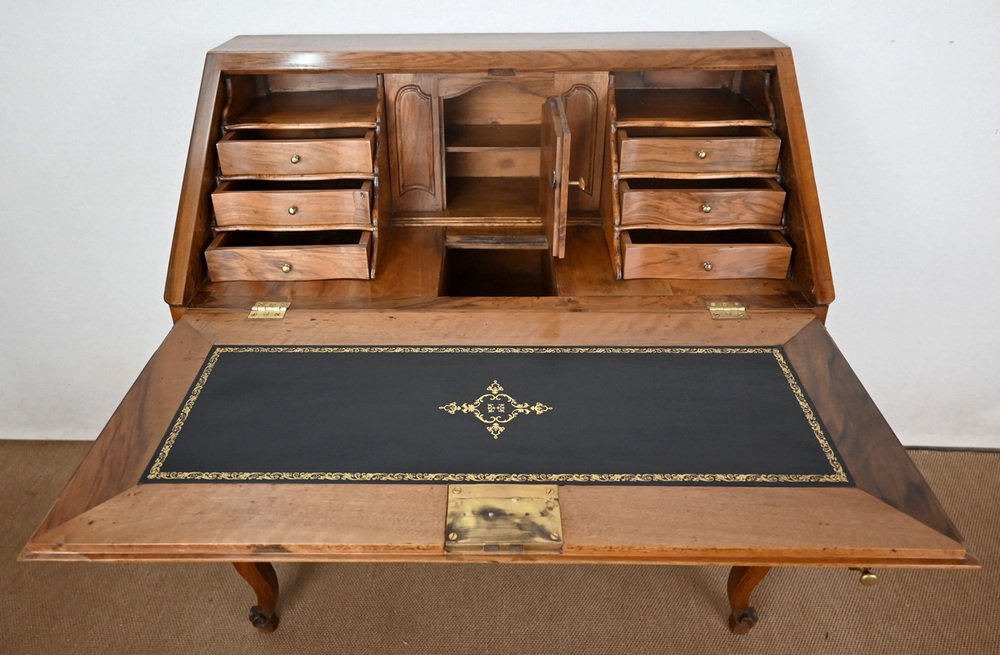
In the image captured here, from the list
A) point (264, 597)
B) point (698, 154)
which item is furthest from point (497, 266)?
point (264, 597)

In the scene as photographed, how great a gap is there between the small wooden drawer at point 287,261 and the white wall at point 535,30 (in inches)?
26.2

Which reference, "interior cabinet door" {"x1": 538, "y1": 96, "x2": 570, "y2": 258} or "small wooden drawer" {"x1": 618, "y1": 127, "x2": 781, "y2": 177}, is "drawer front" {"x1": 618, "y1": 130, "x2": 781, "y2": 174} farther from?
"interior cabinet door" {"x1": 538, "y1": 96, "x2": 570, "y2": 258}

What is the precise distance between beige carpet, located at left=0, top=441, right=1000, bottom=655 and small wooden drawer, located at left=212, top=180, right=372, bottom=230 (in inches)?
45.8

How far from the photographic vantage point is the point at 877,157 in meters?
2.13

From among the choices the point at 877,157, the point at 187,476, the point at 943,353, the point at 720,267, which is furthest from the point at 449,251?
the point at 943,353

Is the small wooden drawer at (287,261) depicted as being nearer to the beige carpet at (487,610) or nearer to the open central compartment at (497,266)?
the open central compartment at (497,266)

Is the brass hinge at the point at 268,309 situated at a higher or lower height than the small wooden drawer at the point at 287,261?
lower

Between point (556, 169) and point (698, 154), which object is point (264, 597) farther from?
point (698, 154)

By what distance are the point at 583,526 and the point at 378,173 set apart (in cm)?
100

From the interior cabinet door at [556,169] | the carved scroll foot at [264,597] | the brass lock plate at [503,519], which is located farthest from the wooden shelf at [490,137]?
the carved scroll foot at [264,597]

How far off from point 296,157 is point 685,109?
0.96 metres

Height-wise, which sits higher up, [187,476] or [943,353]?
[187,476]

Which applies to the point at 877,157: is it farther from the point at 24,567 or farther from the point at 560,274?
the point at 24,567

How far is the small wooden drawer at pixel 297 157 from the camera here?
1.65 meters
